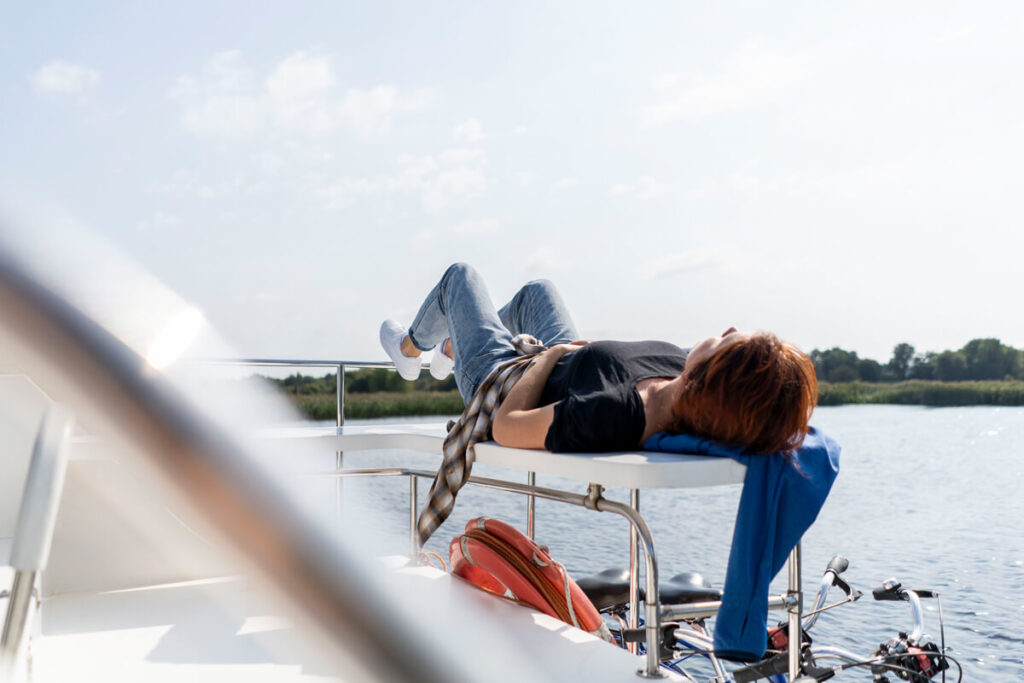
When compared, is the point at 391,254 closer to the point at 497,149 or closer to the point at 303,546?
the point at 497,149

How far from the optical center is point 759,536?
1646mm

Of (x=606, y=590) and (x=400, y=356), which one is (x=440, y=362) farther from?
(x=606, y=590)

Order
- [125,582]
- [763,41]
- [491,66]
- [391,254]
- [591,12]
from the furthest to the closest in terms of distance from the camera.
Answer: [763,41]
[591,12]
[391,254]
[491,66]
[125,582]

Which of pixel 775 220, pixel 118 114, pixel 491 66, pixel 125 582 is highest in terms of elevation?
pixel 491 66

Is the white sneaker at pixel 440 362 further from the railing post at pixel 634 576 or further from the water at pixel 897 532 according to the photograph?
the water at pixel 897 532

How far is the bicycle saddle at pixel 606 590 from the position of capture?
2.89m

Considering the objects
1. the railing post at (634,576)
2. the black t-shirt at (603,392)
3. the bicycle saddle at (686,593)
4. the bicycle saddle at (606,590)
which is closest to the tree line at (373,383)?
the black t-shirt at (603,392)

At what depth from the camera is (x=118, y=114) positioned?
136cm

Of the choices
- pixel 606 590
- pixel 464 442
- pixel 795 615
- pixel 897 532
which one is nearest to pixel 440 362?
pixel 464 442

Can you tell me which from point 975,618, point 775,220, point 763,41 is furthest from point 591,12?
point 975,618

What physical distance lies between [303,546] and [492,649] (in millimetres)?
85

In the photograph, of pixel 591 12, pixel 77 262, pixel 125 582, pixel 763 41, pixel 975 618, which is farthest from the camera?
pixel 763 41

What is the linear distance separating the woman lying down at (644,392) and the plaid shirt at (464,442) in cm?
5

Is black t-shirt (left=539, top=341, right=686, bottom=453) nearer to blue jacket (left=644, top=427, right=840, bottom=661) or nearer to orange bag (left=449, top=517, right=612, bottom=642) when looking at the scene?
blue jacket (left=644, top=427, right=840, bottom=661)
